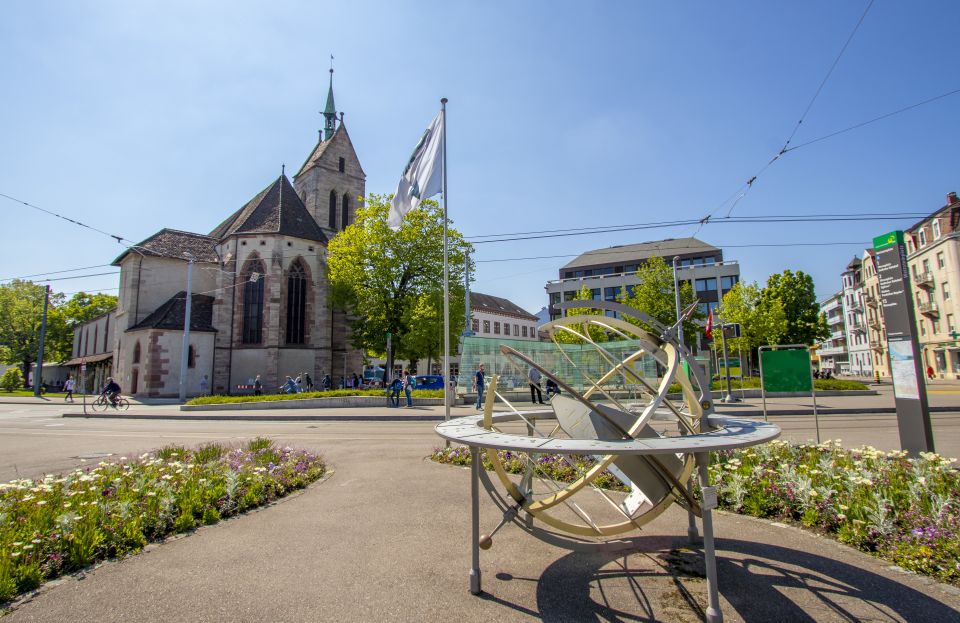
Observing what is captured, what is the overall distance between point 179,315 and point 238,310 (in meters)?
3.89

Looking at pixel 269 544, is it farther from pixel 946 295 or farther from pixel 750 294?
pixel 946 295

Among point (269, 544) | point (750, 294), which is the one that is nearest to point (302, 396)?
point (269, 544)

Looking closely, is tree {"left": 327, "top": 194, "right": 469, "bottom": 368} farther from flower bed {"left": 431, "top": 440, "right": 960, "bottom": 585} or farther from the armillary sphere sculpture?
the armillary sphere sculpture

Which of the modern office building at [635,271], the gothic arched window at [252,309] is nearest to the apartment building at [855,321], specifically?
the modern office building at [635,271]

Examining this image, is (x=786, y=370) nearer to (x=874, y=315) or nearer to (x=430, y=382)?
(x=430, y=382)

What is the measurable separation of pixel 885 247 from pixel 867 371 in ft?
277

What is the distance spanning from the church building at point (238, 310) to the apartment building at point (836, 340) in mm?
86627

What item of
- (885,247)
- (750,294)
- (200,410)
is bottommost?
(200,410)

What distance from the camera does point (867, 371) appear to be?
243ft

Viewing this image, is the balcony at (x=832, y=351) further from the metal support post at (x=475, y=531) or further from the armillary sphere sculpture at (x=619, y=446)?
the metal support post at (x=475, y=531)

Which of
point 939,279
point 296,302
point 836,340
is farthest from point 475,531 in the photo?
point 836,340

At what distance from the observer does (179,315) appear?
117ft

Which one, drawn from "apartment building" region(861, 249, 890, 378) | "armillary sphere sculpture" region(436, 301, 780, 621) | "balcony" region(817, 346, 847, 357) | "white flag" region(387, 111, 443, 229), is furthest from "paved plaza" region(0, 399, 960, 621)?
"balcony" region(817, 346, 847, 357)

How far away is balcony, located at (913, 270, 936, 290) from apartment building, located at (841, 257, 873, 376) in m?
22.4
